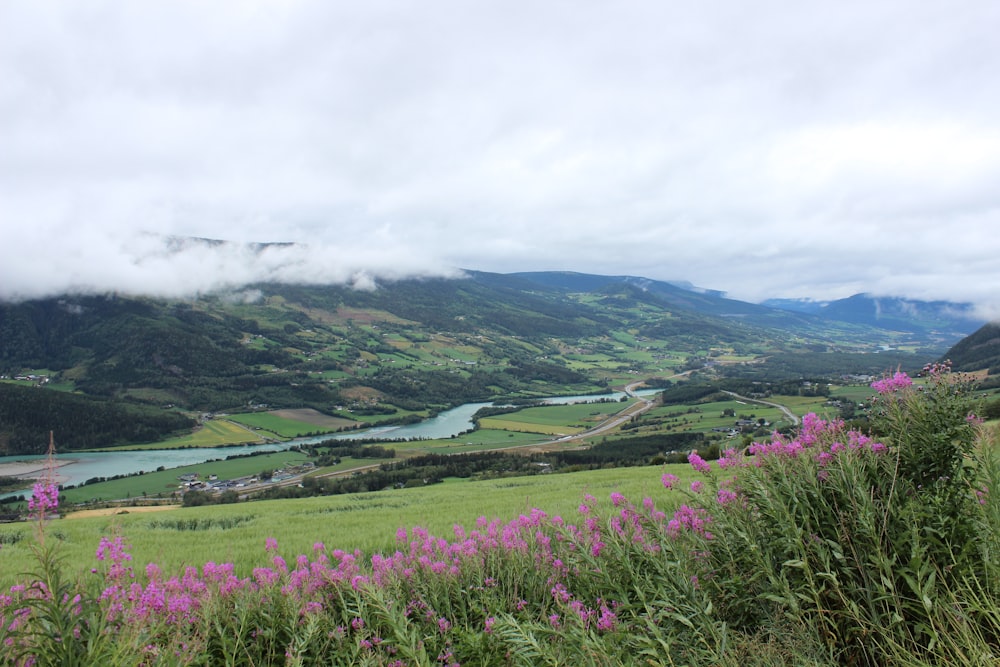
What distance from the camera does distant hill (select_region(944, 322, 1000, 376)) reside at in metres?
137

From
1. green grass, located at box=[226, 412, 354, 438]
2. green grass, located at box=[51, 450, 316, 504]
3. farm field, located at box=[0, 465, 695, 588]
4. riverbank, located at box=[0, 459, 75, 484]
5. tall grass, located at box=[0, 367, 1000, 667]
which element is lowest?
green grass, located at box=[51, 450, 316, 504]

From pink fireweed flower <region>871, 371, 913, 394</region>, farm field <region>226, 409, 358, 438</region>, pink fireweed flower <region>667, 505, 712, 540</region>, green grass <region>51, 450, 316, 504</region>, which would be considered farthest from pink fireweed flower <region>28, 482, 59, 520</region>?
farm field <region>226, 409, 358, 438</region>

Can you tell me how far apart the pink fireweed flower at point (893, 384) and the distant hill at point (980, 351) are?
17144 cm

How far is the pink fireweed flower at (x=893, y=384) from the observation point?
4.86 meters

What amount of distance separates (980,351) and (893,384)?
22387 cm

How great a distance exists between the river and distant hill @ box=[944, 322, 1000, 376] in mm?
143145

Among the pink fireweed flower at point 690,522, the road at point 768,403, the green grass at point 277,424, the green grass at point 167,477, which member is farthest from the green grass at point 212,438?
the pink fireweed flower at point 690,522

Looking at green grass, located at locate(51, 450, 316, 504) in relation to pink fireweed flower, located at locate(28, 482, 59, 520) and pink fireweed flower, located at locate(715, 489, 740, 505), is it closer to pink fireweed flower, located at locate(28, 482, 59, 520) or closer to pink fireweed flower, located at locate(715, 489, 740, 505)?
pink fireweed flower, located at locate(28, 482, 59, 520)

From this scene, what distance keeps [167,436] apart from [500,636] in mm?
163239

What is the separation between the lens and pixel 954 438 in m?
4.34

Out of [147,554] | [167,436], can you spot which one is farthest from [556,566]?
[167,436]

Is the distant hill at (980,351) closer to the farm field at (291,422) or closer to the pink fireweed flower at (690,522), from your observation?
the pink fireweed flower at (690,522)

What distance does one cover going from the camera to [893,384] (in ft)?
16.2

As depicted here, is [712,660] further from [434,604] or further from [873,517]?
[434,604]
